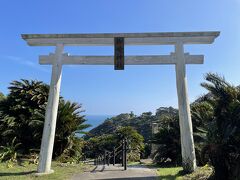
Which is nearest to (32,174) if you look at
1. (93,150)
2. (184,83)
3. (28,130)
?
(28,130)

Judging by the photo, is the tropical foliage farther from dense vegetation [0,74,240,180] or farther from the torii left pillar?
the torii left pillar

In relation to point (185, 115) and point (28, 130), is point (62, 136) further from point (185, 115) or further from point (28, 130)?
point (185, 115)

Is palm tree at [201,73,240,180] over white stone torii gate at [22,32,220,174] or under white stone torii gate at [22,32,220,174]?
under

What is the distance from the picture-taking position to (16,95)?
41.8 ft

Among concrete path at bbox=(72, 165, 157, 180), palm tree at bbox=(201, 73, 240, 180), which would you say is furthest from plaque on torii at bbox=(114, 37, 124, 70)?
palm tree at bbox=(201, 73, 240, 180)

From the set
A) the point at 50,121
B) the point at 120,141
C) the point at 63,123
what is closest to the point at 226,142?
the point at 50,121

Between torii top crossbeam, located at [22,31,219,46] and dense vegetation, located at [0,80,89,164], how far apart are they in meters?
3.14

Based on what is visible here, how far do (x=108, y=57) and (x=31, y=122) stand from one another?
430 cm

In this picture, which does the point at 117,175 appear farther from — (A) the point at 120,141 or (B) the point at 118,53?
(A) the point at 120,141

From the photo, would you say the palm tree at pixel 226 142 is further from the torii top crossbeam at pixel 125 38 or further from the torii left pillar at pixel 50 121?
the torii left pillar at pixel 50 121

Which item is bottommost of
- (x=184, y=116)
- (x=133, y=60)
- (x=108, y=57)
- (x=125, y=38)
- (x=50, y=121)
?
(x=50, y=121)

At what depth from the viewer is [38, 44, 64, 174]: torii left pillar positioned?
854 cm

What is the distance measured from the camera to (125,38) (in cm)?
935

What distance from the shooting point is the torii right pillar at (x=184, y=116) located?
837 cm
